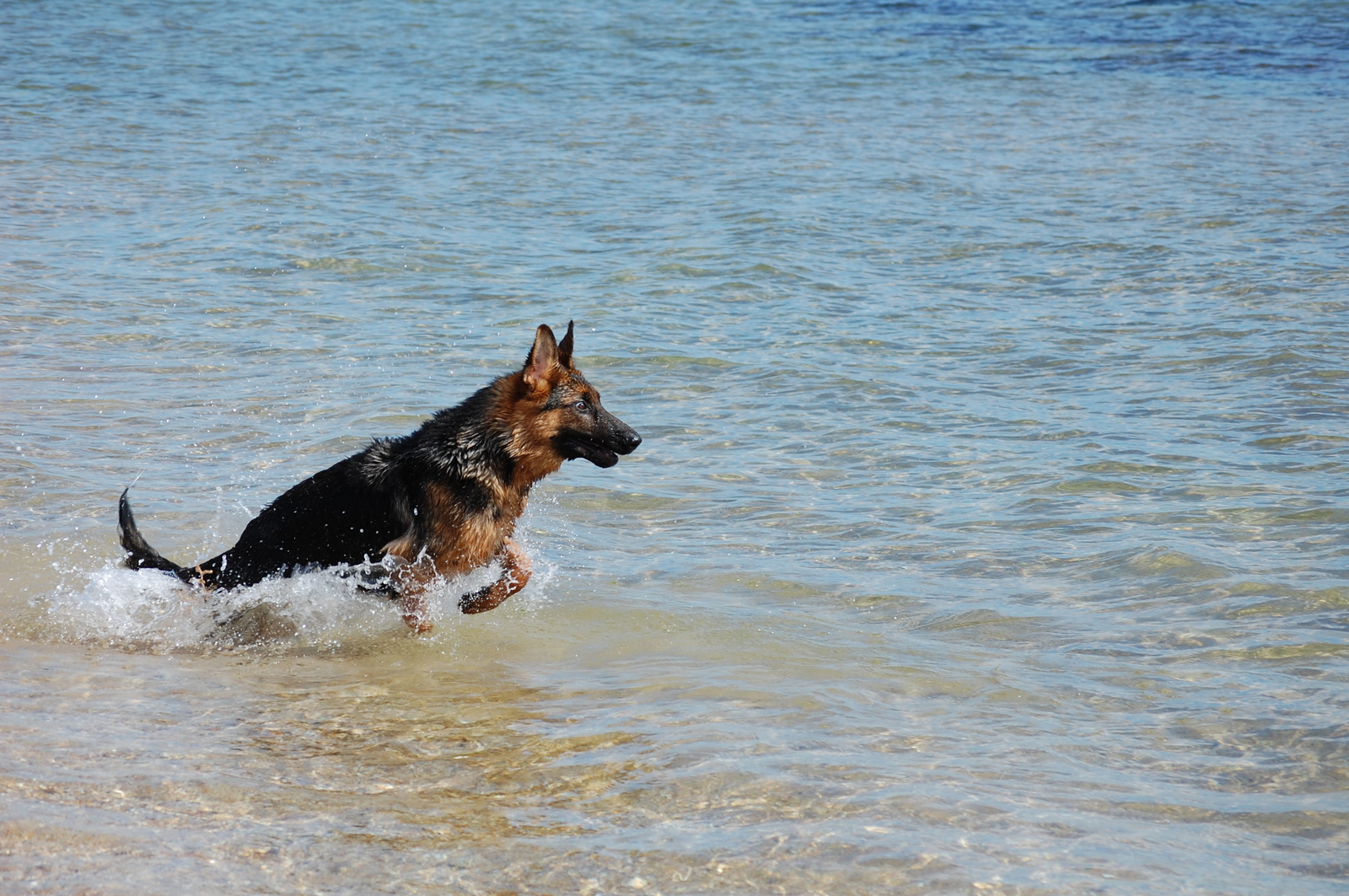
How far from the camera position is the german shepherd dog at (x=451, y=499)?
601 centimetres

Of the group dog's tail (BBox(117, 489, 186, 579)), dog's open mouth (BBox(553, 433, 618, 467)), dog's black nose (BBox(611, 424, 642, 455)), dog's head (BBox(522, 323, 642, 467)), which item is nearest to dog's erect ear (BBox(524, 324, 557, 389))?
dog's head (BBox(522, 323, 642, 467))

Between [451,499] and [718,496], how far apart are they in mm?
2125

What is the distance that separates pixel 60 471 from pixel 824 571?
438 cm

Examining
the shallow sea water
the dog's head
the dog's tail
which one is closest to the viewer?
the shallow sea water

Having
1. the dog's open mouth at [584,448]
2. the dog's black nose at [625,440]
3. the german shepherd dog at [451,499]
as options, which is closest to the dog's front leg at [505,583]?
the german shepherd dog at [451,499]

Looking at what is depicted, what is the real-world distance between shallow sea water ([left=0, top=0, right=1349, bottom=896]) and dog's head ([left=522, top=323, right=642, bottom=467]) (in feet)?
2.56

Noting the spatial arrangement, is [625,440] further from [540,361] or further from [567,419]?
[540,361]

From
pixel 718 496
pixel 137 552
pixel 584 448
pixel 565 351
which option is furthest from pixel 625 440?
pixel 137 552

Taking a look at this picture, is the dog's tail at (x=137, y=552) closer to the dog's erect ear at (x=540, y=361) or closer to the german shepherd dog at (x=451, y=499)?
the german shepherd dog at (x=451, y=499)

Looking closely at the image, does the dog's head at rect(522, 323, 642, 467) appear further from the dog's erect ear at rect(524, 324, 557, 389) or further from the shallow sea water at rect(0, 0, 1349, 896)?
the shallow sea water at rect(0, 0, 1349, 896)

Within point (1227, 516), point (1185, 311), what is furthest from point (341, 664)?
point (1185, 311)

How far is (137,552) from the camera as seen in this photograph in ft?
19.8

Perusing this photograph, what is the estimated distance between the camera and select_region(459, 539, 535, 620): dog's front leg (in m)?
6.12

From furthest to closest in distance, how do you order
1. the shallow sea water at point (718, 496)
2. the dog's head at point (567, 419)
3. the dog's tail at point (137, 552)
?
the dog's head at point (567, 419), the dog's tail at point (137, 552), the shallow sea water at point (718, 496)
